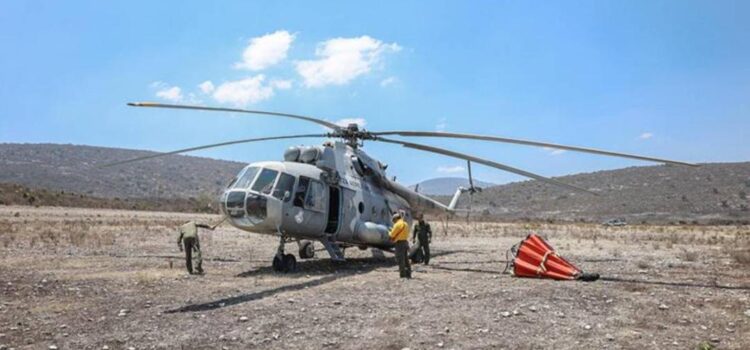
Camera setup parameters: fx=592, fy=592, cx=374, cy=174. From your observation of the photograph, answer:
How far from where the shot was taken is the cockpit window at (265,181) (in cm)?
1426

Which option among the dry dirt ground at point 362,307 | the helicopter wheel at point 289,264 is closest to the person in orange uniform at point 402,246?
the dry dirt ground at point 362,307

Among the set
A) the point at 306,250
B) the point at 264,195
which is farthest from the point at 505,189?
the point at 264,195

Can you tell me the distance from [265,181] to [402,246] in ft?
12.1

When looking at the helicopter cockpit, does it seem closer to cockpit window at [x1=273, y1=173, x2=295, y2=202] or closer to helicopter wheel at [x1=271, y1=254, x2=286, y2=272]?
cockpit window at [x1=273, y1=173, x2=295, y2=202]

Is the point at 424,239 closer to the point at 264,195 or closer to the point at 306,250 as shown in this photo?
the point at 306,250

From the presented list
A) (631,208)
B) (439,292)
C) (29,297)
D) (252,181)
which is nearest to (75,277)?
(29,297)

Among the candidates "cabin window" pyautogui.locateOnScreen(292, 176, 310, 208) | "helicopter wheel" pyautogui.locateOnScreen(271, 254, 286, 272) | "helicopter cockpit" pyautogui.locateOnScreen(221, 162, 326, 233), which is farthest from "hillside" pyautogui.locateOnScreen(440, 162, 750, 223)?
"helicopter wheel" pyautogui.locateOnScreen(271, 254, 286, 272)

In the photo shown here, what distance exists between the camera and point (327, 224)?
16.3m

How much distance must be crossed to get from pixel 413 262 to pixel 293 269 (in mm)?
4121

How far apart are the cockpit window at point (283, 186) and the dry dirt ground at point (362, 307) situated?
6.39 feet

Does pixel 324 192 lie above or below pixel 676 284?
above

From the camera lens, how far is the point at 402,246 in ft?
46.0

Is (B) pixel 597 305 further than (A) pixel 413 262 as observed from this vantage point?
No

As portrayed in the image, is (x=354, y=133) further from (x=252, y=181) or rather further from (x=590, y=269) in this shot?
(x=590, y=269)
